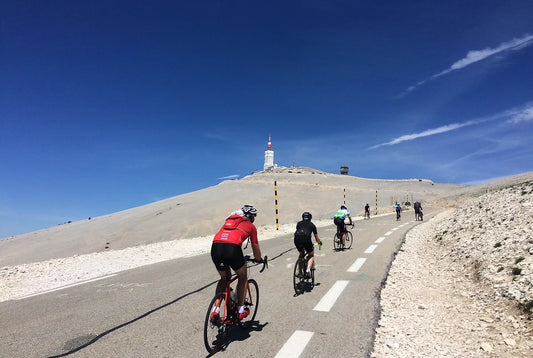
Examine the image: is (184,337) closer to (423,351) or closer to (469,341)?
(423,351)

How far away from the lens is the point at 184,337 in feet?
16.6

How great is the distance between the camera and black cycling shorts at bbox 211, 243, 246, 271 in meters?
4.78

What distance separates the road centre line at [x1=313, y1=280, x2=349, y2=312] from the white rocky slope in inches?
38.5

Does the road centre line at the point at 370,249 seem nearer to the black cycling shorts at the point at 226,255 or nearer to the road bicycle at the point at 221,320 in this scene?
the road bicycle at the point at 221,320

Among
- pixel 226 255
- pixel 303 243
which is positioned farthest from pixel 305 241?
pixel 226 255

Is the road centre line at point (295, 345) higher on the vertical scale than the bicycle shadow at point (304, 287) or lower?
lower

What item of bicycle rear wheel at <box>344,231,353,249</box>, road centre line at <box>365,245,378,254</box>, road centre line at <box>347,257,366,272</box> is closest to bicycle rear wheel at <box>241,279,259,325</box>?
road centre line at <box>347,257,366,272</box>

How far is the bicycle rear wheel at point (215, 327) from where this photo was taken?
14.7ft

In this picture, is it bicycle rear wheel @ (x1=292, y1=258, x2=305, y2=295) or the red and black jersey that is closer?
the red and black jersey

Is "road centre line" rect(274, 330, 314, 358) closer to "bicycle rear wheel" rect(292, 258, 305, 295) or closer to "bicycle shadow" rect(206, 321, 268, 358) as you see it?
"bicycle shadow" rect(206, 321, 268, 358)

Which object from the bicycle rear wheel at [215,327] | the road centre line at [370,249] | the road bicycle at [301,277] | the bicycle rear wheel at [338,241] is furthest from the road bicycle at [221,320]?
the bicycle rear wheel at [338,241]

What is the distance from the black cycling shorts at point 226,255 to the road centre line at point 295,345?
1343 mm

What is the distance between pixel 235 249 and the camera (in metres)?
4.80

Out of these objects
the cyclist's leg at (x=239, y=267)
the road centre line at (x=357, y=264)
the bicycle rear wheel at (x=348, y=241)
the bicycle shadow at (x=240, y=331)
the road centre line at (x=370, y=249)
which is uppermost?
the cyclist's leg at (x=239, y=267)
